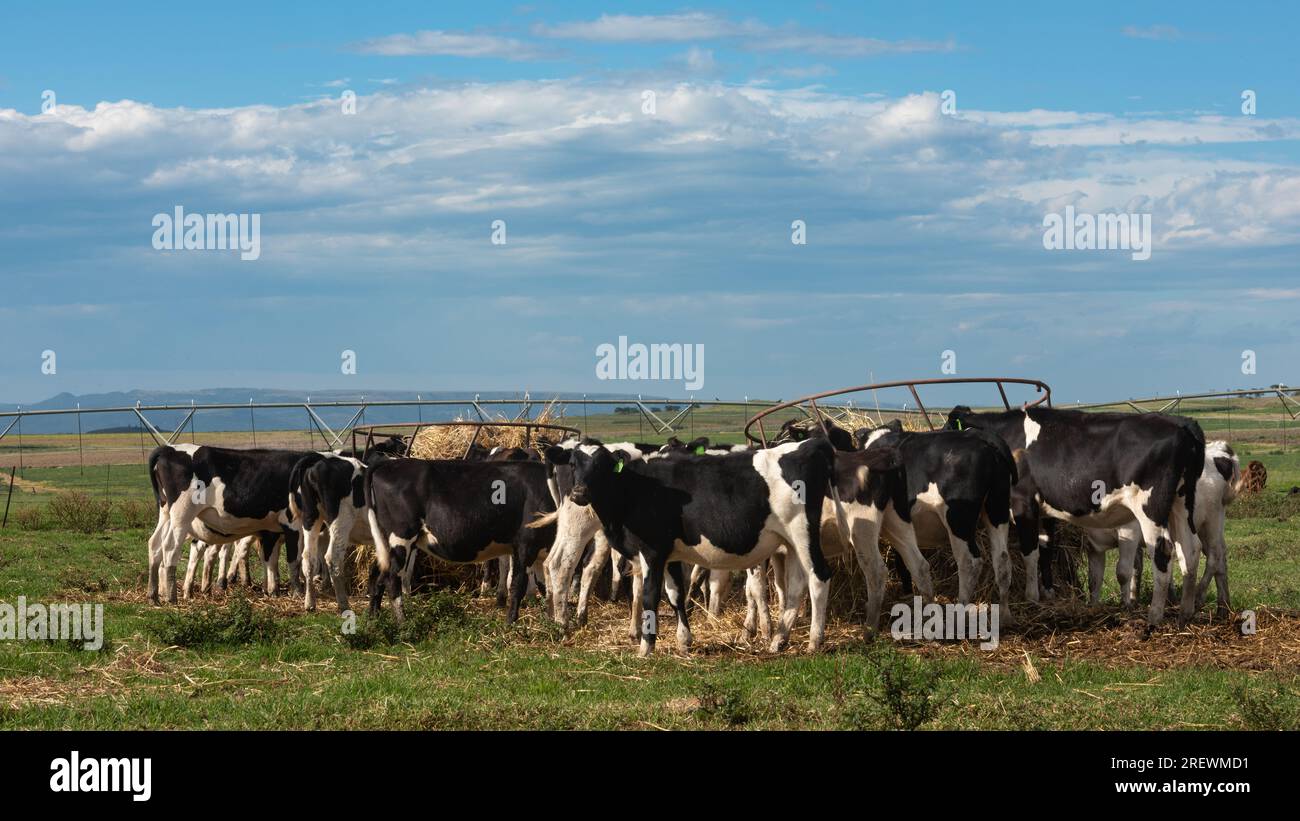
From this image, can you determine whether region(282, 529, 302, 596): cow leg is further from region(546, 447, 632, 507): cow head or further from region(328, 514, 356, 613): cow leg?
region(546, 447, 632, 507): cow head

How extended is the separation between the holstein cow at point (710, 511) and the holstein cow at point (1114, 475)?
117 inches

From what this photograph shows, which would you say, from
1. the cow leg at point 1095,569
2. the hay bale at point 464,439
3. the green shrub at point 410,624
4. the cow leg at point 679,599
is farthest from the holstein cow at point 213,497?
the cow leg at point 1095,569

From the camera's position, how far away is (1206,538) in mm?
14789

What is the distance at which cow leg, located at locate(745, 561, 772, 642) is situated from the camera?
13.3 metres

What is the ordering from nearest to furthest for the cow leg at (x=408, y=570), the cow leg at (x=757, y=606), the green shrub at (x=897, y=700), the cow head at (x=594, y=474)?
the green shrub at (x=897, y=700) < the cow head at (x=594, y=474) < the cow leg at (x=757, y=606) < the cow leg at (x=408, y=570)

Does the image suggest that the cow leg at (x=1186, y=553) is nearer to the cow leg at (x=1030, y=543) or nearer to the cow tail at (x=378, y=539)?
the cow leg at (x=1030, y=543)

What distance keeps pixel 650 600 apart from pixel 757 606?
1.49 m

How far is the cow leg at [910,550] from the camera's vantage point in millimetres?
13188

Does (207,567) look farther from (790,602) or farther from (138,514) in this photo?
(138,514)

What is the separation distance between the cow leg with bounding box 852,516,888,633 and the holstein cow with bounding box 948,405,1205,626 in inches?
82.2

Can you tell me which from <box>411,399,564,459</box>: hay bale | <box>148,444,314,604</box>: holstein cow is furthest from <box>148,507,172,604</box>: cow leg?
<box>411,399,564,459</box>: hay bale

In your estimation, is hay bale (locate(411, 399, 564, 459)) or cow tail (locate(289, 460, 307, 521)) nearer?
cow tail (locate(289, 460, 307, 521))

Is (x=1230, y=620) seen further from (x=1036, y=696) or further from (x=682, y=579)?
(x=682, y=579)

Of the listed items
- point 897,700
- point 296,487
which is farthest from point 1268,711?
point 296,487
